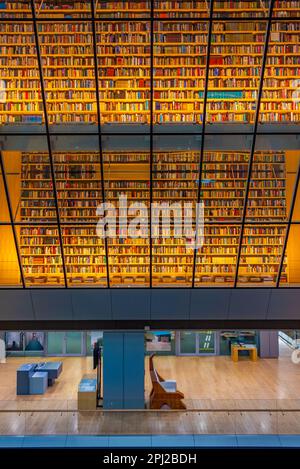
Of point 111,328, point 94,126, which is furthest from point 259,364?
point 94,126

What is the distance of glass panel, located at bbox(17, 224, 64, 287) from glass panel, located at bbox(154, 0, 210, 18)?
499 centimetres

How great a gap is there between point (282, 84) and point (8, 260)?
6934mm

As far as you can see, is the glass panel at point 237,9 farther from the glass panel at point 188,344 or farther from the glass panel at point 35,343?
the glass panel at point 35,343

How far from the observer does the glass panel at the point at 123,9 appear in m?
8.78

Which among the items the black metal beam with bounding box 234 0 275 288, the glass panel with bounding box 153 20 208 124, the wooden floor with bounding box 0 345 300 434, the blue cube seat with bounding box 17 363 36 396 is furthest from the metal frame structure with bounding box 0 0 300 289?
the blue cube seat with bounding box 17 363 36 396

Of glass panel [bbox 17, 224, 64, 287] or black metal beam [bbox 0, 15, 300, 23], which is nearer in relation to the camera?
black metal beam [bbox 0, 15, 300, 23]

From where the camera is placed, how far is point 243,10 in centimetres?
879

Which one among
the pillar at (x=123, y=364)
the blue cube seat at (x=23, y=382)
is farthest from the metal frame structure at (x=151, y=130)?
the blue cube seat at (x=23, y=382)

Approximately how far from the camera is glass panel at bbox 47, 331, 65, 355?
16.5 metres

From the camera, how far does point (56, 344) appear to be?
54.2ft

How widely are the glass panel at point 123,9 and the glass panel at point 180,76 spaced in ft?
2.81

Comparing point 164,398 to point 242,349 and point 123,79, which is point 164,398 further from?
point 123,79

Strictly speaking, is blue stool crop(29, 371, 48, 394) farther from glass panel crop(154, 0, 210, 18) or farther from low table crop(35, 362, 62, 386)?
glass panel crop(154, 0, 210, 18)

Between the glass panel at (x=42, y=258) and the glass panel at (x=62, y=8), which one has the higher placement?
the glass panel at (x=62, y=8)
